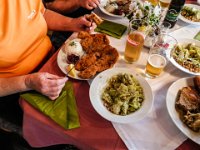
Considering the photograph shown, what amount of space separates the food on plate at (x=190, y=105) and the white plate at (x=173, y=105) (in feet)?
0.05

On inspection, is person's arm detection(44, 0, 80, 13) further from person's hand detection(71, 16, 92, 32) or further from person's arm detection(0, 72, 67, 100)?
person's arm detection(0, 72, 67, 100)

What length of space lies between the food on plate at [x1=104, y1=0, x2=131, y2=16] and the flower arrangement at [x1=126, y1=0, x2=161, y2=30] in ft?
0.38

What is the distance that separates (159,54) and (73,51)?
0.42m

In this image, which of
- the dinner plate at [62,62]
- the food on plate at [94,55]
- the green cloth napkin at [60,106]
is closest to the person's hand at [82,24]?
the food on plate at [94,55]

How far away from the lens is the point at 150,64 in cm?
113

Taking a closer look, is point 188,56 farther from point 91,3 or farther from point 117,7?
point 91,3

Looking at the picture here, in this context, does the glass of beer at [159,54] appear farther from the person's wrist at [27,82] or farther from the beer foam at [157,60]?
the person's wrist at [27,82]

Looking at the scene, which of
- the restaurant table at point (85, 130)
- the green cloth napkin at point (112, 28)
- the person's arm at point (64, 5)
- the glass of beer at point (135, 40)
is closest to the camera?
the restaurant table at point (85, 130)

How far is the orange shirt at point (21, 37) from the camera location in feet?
3.51

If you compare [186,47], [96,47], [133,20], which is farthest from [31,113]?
[186,47]

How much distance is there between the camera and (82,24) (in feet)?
4.47

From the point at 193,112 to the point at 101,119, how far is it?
36cm

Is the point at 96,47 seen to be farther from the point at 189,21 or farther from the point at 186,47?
the point at 189,21

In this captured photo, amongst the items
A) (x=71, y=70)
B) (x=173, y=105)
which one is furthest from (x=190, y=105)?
(x=71, y=70)
